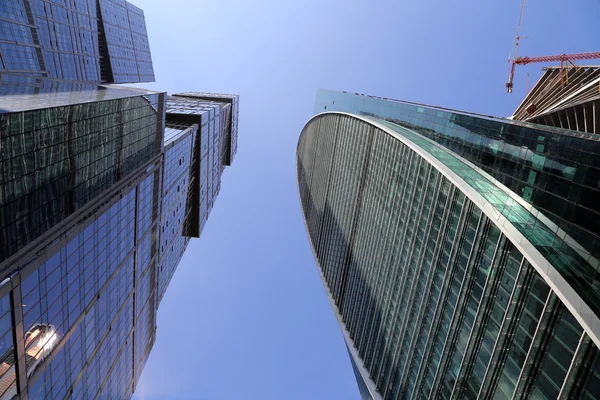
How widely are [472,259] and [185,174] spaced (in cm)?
6260

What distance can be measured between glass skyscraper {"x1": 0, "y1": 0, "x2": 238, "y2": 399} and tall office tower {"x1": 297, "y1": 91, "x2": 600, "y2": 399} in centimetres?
3755

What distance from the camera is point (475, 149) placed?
4703 centimetres

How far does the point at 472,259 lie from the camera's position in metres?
41.6

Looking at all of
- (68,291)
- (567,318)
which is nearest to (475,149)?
(567,318)

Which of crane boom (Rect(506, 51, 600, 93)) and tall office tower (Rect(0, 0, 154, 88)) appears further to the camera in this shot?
crane boom (Rect(506, 51, 600, 93))

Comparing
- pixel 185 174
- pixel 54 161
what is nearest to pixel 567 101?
pixel 185 174

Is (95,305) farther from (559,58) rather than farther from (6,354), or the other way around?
(559,58)

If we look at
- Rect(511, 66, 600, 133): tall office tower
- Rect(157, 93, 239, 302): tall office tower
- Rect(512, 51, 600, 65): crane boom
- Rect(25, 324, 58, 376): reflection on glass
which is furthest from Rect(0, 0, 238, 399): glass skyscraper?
Rect(512, 51, 600, 65): crane boom

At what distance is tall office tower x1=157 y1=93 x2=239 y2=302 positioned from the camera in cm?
7619

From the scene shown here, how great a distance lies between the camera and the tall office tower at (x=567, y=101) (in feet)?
252

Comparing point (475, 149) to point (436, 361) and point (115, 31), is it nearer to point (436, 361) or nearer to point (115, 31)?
point (436, 361)

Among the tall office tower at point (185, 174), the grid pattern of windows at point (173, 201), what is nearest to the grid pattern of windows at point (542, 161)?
the grid pattern of windows at point (173, 201)

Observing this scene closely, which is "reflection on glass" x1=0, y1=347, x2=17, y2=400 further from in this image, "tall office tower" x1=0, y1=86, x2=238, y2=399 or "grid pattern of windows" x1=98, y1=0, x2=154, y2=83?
"grid pattern of windows" x1=98, y1=0, x2=154, y2=83

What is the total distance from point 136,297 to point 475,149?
51318mm
